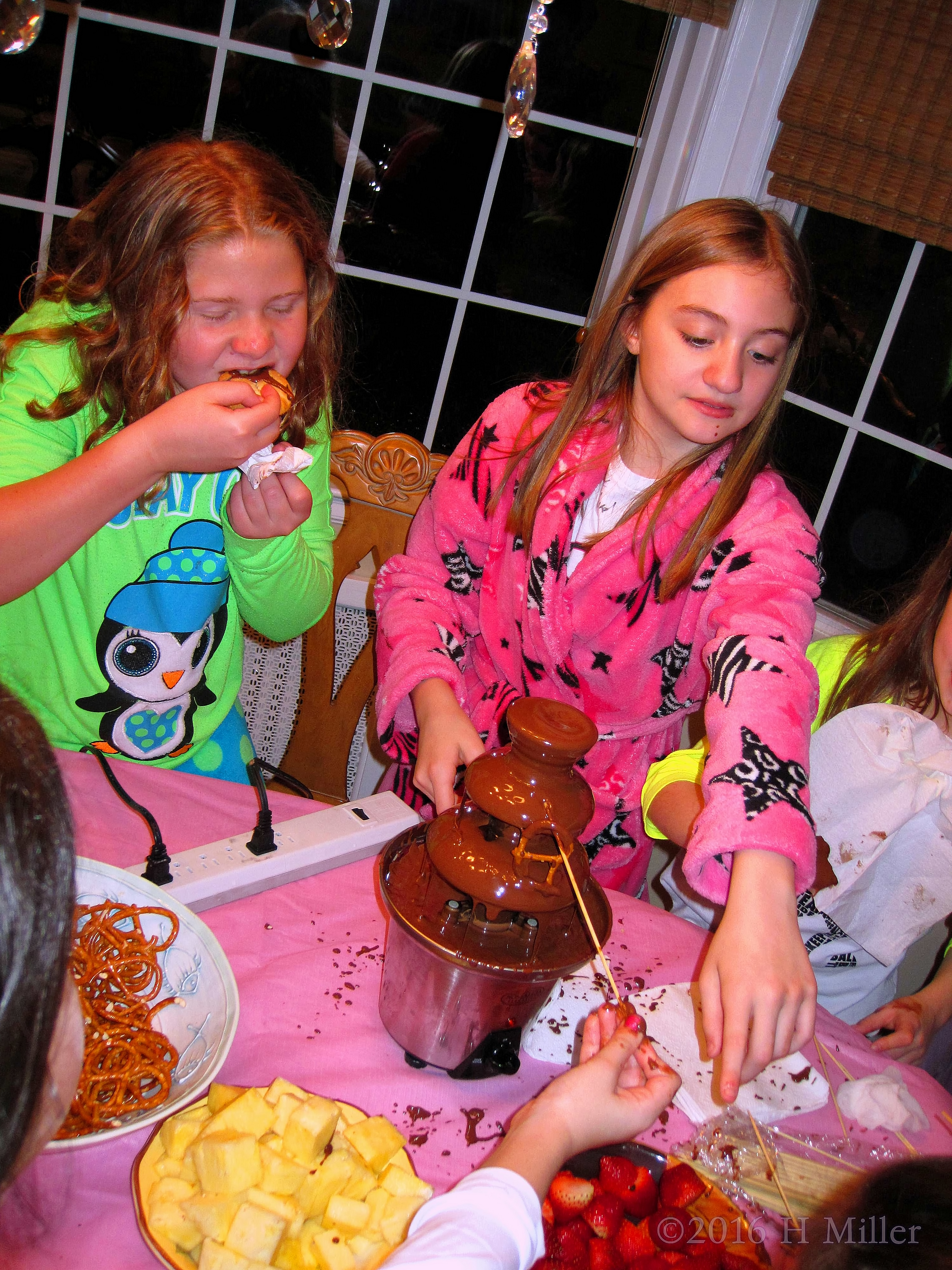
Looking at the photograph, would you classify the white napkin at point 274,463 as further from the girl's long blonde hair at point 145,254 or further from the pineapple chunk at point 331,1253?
the pineapple chunk at point 331,1253

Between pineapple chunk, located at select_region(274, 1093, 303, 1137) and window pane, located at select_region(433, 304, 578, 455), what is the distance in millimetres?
2126

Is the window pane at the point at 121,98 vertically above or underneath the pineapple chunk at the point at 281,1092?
above

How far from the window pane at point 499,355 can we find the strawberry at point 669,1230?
7.15 feet

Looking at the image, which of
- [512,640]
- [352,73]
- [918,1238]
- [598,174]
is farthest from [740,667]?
[352,73]

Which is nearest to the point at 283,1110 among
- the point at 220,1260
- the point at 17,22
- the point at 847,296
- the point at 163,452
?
the point at 220,1260

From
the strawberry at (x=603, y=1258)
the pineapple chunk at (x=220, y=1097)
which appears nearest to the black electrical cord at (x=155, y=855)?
the pineapple chunk at (x=220, y=1097)

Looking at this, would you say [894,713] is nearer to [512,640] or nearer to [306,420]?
[512,640]

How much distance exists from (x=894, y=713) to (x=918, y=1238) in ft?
3.25

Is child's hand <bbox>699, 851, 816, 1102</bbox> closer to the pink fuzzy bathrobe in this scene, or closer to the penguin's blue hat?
the pink fuzzy bathrobe

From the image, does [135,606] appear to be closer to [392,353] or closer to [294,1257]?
[294,1257]

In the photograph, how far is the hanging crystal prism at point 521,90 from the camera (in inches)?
54.8

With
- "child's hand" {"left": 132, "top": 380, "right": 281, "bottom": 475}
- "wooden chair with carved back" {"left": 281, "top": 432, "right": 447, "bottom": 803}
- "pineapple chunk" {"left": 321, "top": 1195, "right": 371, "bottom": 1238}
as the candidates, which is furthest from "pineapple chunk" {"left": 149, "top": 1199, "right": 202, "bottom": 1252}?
"wooden chair with carved back" {"left": 281, "top": 432, "right": 447, "bottom": 803}

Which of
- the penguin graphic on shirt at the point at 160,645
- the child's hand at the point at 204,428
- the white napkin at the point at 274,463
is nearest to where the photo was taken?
the child's hand at the point at 204,428

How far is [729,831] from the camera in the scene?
98cm
